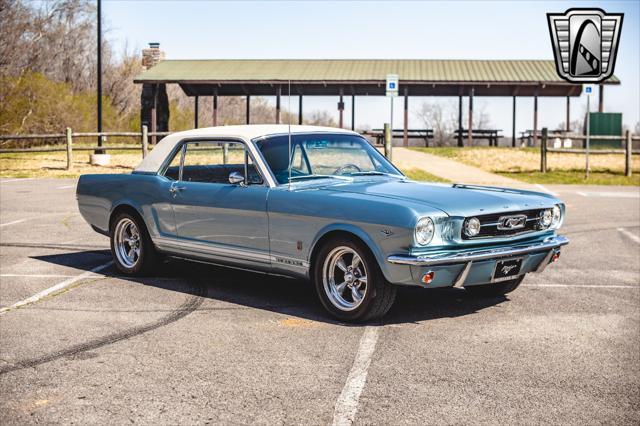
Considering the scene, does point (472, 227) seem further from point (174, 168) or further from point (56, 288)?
point (56, 288)

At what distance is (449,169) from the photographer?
29.7 meters

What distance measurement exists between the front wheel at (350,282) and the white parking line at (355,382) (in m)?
0.23

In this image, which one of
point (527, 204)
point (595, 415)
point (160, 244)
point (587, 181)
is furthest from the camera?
point (587, 181)

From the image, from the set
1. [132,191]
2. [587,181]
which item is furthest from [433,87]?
[132,191]

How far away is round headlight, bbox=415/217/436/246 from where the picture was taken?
645cm

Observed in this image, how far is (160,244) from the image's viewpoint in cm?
868

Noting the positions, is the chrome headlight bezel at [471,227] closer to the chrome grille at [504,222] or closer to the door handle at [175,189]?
the chrome grille at [504,222]

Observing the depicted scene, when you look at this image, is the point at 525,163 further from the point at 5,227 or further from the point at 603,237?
the point at 5,227

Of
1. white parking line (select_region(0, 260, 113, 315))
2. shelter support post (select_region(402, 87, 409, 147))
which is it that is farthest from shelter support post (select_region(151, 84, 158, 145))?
white parking line (select_region(0, 260, 113, 315))

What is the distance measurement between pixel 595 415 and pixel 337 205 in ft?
9.25

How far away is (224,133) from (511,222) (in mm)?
2832

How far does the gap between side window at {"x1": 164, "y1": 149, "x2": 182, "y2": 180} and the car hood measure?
179 centimetres

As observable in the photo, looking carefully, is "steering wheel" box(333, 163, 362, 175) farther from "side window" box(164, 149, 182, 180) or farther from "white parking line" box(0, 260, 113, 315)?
"white parking line" box(0, 260, 113, 315)

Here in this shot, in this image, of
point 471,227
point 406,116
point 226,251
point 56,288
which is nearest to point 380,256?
point 471,227
